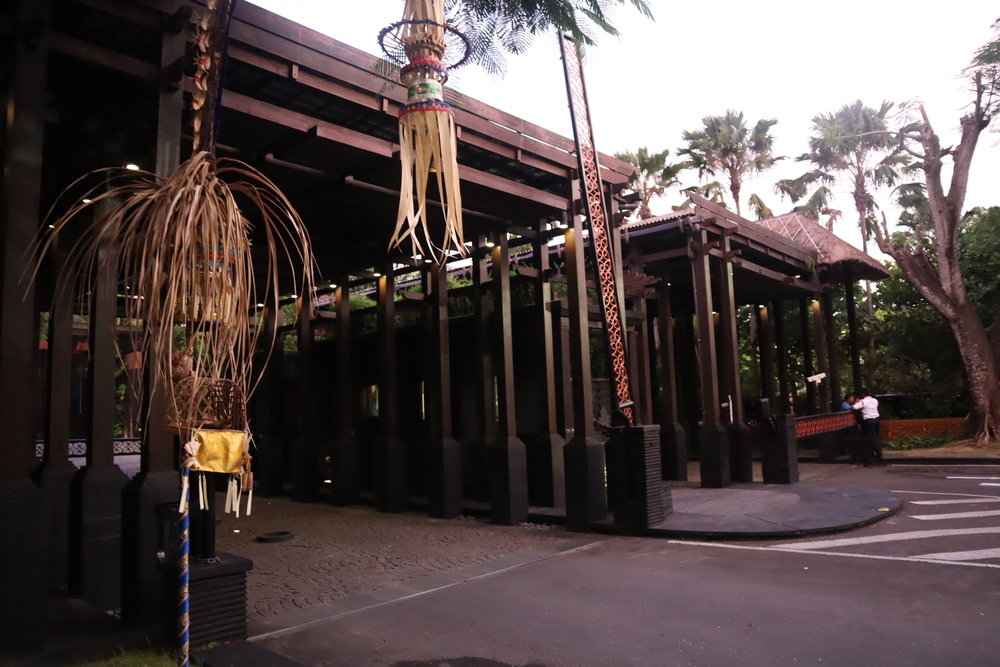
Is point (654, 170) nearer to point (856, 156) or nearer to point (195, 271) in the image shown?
point (856, 156)

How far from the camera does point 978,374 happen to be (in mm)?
18719

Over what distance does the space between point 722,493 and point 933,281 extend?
11996 mm

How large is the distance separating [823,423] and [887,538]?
903 centimetres

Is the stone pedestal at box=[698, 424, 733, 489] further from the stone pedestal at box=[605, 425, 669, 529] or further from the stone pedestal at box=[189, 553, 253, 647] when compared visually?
the stone pedestal at box=[189, 553, 253, 647]

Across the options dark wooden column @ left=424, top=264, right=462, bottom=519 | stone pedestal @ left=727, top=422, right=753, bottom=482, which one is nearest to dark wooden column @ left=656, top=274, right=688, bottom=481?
stone pedestal @ left=727, top=422, right=753, bottom=482

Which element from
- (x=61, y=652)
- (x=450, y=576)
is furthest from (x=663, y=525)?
(x=61, y=652)

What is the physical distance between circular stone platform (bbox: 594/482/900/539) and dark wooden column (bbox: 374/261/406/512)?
4.61m

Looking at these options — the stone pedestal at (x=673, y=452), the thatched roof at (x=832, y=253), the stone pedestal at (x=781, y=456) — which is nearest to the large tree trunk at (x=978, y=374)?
the thatched roof at (x=832, y=253)

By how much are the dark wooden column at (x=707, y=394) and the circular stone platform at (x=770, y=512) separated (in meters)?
0.81

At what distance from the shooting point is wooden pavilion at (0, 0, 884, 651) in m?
5.17

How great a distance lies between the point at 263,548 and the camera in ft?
30.7

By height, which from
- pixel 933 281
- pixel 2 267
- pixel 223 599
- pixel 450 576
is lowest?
pixel 450 576

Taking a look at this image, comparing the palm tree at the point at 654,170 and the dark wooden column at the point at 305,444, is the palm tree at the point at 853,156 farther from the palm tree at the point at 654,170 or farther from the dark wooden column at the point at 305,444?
the dark wooden column at the point at 305,444

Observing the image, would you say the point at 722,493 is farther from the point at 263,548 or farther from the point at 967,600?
the point at 263,548
